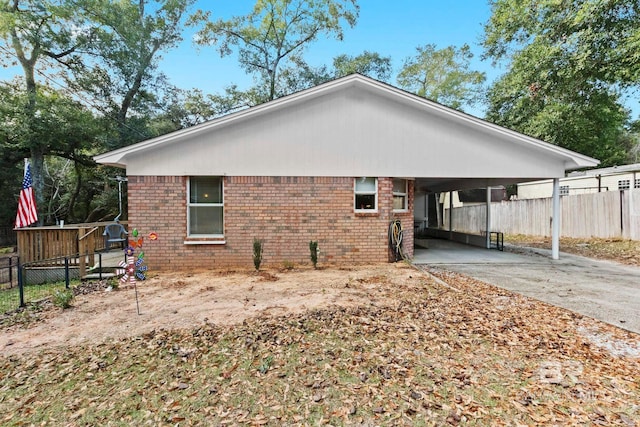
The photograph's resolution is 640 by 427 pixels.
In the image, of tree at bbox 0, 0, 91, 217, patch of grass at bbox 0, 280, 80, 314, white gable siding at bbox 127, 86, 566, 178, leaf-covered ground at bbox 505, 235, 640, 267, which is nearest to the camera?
patch of grass at bbox 0, 280, 80, 314

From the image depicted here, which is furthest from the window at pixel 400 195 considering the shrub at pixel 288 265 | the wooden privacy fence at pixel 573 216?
the wooden privacy fence at pixel 573 216

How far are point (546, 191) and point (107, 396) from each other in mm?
26293

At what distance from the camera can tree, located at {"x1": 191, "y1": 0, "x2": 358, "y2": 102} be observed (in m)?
22.2

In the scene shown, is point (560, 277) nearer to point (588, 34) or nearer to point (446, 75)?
point (588, 34)

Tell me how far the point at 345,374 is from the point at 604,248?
1288cm

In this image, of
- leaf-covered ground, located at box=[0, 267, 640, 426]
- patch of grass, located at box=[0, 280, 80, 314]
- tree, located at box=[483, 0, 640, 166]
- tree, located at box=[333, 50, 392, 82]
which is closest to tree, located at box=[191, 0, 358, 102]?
tree, located at box=[333, 50, 392, 82]

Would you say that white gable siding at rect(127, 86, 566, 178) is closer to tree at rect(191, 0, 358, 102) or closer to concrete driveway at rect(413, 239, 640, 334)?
concrete driveway at rect(413, 239, 640, 334)

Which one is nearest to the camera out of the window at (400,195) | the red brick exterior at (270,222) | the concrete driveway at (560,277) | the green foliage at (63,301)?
the concrete driveway at (560,277)

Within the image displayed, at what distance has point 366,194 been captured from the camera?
8.95m

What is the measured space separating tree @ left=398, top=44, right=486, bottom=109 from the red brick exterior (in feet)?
73.5

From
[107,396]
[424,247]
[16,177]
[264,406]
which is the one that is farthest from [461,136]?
[16,177]

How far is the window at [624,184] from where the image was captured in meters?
16.3

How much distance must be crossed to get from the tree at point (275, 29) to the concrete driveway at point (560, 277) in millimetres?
18792

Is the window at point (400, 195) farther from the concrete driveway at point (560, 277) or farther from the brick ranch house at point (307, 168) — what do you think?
the concrete driveway at point (560, 277)
